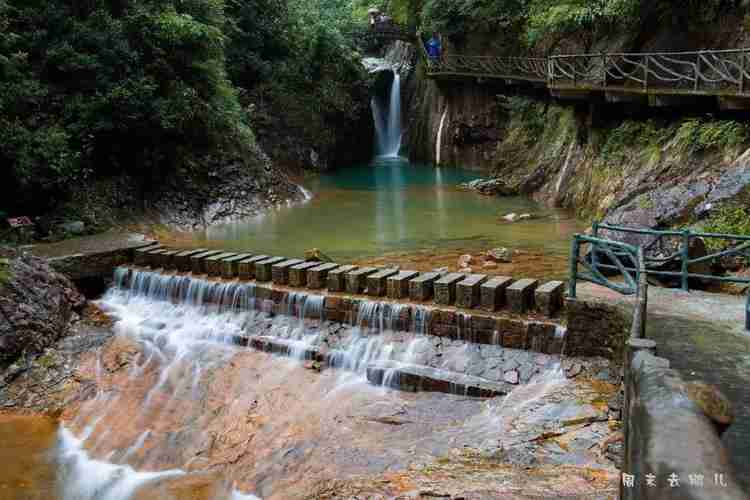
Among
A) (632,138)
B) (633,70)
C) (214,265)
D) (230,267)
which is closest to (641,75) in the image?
(633,70)

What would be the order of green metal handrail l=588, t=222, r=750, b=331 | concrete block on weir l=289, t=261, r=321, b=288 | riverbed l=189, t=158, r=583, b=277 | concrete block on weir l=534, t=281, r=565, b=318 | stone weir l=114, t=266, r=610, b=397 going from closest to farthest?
green metal handrail l=588, t=222, r=750, b=331 → stone weir l=114, t=266, r=610, b=397 → concrete block on weir l=534, t=281, r=565, b=318 → concrete block on weir l=289, t=261, r=321, b=288 → riverbed l=189, t=158, r=583, b=277

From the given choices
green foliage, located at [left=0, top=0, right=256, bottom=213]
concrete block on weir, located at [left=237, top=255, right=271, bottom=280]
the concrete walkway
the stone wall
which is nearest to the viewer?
the stone wall

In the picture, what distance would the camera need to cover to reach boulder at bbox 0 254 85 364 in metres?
9.73

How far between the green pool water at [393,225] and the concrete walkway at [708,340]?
5548 millimetres

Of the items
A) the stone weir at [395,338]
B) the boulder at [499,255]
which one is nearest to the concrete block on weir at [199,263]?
the stone weir at [395,338]

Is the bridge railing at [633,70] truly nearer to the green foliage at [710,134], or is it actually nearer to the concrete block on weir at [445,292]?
the green foliage at [710,134]

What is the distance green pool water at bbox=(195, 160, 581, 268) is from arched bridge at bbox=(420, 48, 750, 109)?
11.1 ft

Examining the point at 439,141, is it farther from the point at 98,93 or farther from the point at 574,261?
the point at 574,261

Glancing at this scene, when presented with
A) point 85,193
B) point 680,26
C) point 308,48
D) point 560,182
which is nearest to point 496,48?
point 308,48

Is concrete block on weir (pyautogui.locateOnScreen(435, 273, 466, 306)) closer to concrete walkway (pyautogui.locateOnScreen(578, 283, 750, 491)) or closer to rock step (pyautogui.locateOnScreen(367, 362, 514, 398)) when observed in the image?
rock step (pyautogui.locateOnScreen(367, 362, 514, 398))

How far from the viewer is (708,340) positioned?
605 centimetres

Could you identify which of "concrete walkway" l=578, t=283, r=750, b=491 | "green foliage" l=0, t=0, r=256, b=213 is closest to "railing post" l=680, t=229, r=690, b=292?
"concrete walkway" l=578, t=283, r=750, b=491

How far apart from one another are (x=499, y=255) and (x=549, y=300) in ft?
13.5

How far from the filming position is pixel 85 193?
49.1 feet
